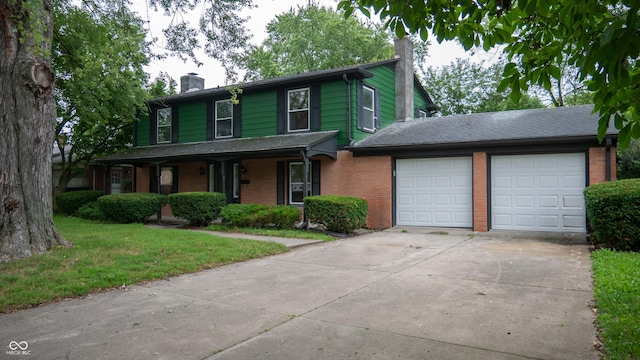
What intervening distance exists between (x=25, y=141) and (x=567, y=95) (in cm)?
2756

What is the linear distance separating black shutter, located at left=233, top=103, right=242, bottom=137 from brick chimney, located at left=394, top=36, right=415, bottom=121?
599cm

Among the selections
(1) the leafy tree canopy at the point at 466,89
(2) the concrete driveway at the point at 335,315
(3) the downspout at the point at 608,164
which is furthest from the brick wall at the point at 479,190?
(1) the leafy tree canopy at the point at 466,89

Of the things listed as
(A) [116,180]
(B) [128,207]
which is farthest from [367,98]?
(A) [116,180]

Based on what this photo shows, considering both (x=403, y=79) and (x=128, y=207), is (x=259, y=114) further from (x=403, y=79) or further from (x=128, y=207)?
(x=403, y=79)

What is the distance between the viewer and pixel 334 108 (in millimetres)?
13859

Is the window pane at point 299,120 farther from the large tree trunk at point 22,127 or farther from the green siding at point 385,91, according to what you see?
the large tree trunk at point 22,127

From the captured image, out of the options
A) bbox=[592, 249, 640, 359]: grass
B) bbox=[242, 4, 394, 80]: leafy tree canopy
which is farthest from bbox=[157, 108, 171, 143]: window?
bbox=[592, 249, 640, 359]: grass

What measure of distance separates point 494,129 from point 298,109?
6.38m

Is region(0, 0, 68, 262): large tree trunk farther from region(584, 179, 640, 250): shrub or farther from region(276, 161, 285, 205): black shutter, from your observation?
region(584, 179, 640, 250): shrub

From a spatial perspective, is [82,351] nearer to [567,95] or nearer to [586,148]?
[586,148]

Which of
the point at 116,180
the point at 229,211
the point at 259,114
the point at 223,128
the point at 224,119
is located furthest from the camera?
the point at 116,180

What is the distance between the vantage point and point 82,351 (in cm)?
354

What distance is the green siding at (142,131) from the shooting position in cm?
1869

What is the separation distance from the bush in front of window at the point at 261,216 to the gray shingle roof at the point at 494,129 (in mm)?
3024
